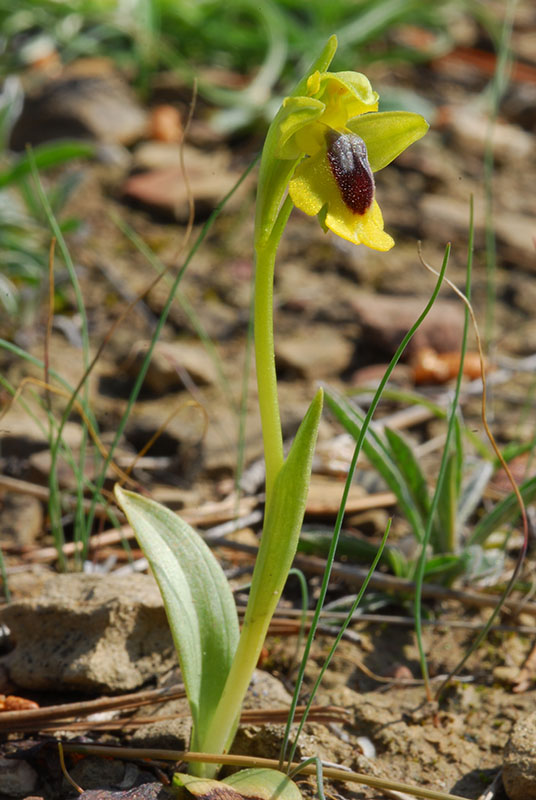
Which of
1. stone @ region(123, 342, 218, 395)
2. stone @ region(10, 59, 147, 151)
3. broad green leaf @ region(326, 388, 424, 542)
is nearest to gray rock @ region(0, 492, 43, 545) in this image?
stone @ region(123, 342, 218, 395)

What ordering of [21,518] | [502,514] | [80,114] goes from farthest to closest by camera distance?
[80,114] < [21,518] < [502,514]

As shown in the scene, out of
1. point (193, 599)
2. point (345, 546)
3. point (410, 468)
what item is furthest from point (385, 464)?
point (193, 599)

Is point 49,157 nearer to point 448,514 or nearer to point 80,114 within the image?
point 80,114

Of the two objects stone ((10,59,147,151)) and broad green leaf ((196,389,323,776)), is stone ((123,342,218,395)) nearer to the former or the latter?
broad green leaf ((196,389,323,776))

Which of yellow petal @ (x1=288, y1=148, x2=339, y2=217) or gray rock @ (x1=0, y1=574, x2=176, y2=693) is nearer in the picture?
yellow petal @ (x1=288, y1=148, x2=339, y2=217)

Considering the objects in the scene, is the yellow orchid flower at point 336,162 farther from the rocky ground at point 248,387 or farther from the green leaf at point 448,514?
the green leaf at point 448,514
